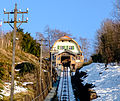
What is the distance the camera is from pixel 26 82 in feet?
70.2

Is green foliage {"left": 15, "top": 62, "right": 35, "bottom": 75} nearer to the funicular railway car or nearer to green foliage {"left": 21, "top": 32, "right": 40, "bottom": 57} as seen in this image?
green foliage {"left": 21, "top": 32, "right": 40, "bottom": 57}

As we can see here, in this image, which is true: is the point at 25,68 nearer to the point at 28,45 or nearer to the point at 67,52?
the point at 28,45

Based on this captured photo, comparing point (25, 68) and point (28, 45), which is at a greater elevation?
point (28, 45)

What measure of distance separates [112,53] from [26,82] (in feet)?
57.7

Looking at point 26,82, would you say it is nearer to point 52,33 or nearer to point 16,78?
point 16,78

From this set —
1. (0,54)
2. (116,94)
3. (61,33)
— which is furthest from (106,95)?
(61,33)

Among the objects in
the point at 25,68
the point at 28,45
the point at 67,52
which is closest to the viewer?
the point at 25,68

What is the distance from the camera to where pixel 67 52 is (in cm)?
5803

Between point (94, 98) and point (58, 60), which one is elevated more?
point (58, 60)

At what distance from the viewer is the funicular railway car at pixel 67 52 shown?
58.0 m

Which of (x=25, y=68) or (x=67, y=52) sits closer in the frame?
(x=25, y=68)

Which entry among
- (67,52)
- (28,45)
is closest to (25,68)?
(28,45)

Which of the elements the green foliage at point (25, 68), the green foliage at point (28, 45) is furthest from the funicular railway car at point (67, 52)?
the green foliage at point (25, 68)

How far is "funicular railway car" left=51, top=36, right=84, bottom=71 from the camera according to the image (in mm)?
58000
